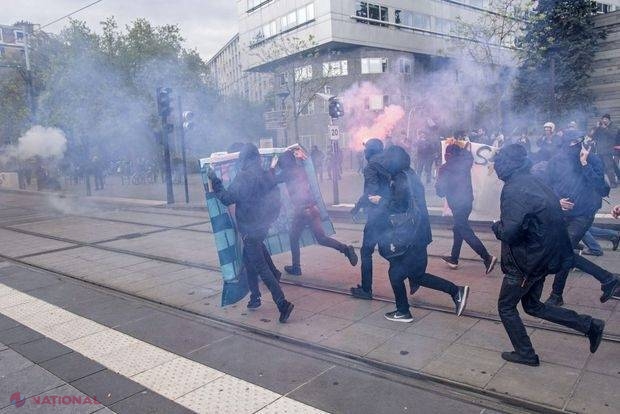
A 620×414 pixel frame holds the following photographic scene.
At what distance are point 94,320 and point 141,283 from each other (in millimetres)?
1365

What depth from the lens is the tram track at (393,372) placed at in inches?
125

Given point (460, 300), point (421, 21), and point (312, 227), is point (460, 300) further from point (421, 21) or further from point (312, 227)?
point (421, 21)

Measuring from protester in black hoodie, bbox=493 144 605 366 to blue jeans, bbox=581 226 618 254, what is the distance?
3.37 metres

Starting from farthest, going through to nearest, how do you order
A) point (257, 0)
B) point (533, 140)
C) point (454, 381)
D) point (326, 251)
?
point (257, 0)
point (533, 140)
point (326, 251)
point (454, 381)

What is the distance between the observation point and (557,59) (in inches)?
677

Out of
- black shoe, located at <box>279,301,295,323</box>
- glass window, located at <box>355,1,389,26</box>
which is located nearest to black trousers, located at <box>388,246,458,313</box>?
black shoe, located at <box>279,301,295,323</box>

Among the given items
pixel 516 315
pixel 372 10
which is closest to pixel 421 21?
pixel 372 10

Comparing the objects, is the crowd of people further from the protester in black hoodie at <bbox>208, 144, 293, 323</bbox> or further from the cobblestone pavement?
the cobblestone pavement

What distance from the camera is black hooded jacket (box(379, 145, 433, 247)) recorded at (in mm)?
4578

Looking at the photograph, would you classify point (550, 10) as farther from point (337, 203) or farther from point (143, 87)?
point (143, 87)

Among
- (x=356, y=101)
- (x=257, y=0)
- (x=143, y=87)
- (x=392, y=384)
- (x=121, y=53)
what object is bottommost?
(x=392, y=384)

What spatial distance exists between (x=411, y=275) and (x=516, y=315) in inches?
45.3

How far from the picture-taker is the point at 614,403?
308 cm

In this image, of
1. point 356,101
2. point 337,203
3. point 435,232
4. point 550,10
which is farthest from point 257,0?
point 435,232
